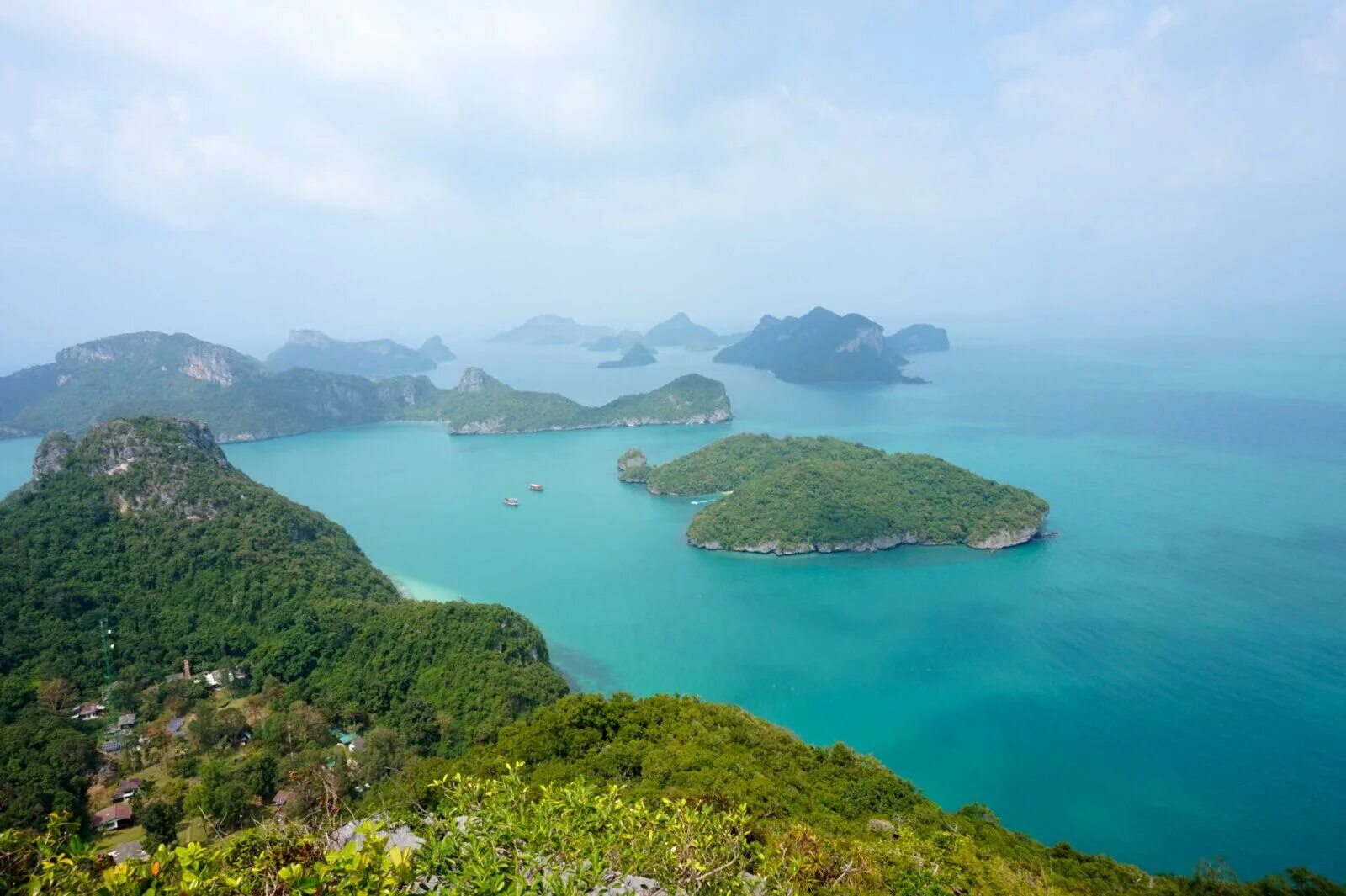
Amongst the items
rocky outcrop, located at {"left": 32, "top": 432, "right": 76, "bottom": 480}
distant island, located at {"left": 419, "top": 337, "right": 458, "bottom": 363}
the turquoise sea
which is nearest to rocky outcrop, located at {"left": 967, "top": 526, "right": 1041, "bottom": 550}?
the turquoise sea

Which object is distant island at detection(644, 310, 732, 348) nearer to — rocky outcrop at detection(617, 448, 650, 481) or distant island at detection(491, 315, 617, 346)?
distant island at detection(491, 315, 617, 346)

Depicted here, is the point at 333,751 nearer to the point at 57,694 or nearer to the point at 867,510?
the point at 57,694

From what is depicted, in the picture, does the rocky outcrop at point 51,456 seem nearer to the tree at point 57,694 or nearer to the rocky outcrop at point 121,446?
the rocky outcrop at point 121,446

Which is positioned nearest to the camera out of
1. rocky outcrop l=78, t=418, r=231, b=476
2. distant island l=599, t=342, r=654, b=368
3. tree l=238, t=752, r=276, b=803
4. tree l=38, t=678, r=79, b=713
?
tree l=238, t=752, r=276, b=803

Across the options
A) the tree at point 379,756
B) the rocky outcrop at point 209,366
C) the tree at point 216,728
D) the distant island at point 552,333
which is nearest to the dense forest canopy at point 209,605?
the tree at point 379,756

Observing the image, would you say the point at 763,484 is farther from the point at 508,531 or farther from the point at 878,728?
the point at 878,728

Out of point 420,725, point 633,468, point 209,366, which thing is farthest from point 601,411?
point 420,725
